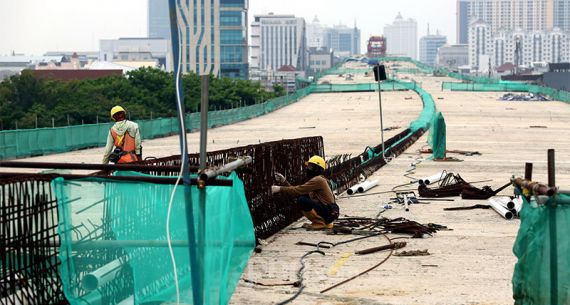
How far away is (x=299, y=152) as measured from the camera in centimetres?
1866

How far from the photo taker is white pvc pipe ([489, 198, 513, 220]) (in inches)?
693

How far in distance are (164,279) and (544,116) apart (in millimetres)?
61764

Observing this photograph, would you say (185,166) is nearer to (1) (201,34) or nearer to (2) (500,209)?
(1) (201,34)

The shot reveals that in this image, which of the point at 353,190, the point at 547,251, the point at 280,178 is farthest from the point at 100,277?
the point at 353,190

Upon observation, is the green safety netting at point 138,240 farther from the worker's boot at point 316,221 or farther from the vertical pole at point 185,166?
the worker's boot at point 316,221

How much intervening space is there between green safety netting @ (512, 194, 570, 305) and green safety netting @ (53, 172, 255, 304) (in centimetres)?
247

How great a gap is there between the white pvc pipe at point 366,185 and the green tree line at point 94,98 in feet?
137

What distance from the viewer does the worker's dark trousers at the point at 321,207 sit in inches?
619

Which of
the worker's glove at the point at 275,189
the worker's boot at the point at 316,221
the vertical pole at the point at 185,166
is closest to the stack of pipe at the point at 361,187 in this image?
the worker's boot at the point at 316,221

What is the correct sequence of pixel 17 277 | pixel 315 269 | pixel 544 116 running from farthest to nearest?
pixel 544 116
pixel 315 269
pixel 17 277

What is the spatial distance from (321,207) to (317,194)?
0.68 ft

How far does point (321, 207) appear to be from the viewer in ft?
51.9

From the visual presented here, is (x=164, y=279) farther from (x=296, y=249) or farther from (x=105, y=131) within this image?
(x=105, y=131)

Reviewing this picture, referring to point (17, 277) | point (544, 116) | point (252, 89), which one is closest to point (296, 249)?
point (17, 277)
